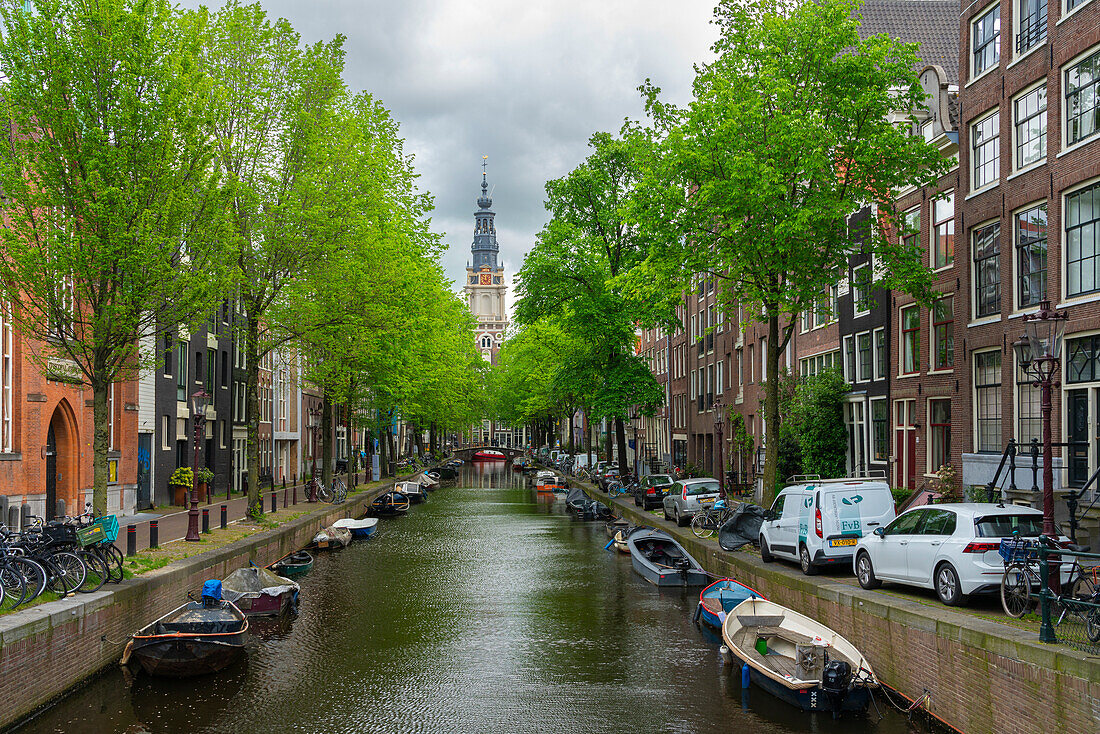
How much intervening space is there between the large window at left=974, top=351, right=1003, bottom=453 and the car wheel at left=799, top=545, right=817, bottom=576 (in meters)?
7.94

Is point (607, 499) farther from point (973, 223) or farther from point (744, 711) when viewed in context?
point (744, 711)

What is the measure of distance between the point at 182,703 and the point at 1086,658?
1285 cm

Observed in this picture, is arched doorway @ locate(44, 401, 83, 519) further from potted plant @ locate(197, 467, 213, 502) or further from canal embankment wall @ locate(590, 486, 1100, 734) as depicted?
canal embankment wall @ locate(590, 486, 1100, 734)

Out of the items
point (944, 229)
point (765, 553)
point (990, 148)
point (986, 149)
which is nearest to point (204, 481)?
point (765, 553)

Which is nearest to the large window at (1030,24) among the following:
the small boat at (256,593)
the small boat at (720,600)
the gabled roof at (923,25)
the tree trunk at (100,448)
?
the gabled roof at (923,25)

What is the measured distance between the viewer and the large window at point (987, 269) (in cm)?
2572

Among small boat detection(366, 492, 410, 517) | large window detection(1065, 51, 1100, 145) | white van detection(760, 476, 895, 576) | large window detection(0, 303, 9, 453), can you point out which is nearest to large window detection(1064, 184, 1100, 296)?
large window detection(1065, 51, 1100, 145)

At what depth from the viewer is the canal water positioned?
14.3 metres

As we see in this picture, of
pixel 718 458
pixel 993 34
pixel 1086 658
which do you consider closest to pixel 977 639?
pixel 1086 658

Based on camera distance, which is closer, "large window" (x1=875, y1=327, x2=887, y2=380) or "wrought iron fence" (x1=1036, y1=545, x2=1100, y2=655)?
"wrought iron fence" (x1=1036, y1=545, x2=1100, y2=655)

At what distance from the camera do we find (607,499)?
50094 millimetres

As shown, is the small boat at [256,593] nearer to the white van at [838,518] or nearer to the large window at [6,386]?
the large window at [6,386]

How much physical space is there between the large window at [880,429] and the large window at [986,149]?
8.75m

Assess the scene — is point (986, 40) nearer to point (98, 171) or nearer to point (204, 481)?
point (98, 171)
